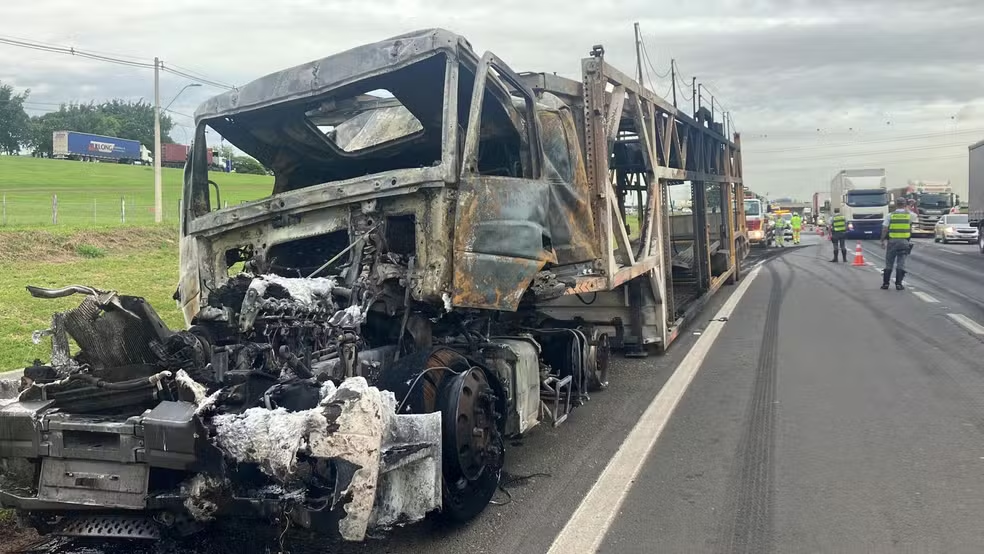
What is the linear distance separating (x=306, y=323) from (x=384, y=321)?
2.77ft

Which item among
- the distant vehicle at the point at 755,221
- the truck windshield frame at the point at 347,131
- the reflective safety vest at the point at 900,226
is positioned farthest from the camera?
the distant vehicle at the point at 755,221

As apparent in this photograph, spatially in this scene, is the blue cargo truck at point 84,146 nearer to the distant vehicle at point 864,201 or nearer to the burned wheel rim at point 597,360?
the distant vehicle at point 864,201

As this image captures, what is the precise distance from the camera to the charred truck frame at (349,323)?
3.22 m

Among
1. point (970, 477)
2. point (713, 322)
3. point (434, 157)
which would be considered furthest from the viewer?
point (713, 322)

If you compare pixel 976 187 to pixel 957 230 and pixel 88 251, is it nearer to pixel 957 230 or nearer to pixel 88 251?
pixel 957 230

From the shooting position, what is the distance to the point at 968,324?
36.1ft

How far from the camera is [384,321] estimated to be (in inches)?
182

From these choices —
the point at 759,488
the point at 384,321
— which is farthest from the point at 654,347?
the point at 384,321

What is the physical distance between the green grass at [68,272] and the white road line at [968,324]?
1050 cm

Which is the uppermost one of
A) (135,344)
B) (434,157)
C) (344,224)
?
(434,157)

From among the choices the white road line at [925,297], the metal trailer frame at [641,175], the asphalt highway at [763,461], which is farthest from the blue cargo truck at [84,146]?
the asphalt highway at [763,461]

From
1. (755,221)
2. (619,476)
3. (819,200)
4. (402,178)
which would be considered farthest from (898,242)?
(819,200)

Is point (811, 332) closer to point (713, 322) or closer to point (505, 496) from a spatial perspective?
point (713, 322)

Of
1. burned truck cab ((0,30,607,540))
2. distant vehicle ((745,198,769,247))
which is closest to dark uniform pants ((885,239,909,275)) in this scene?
burned truck cab ((0,30,607,540))
